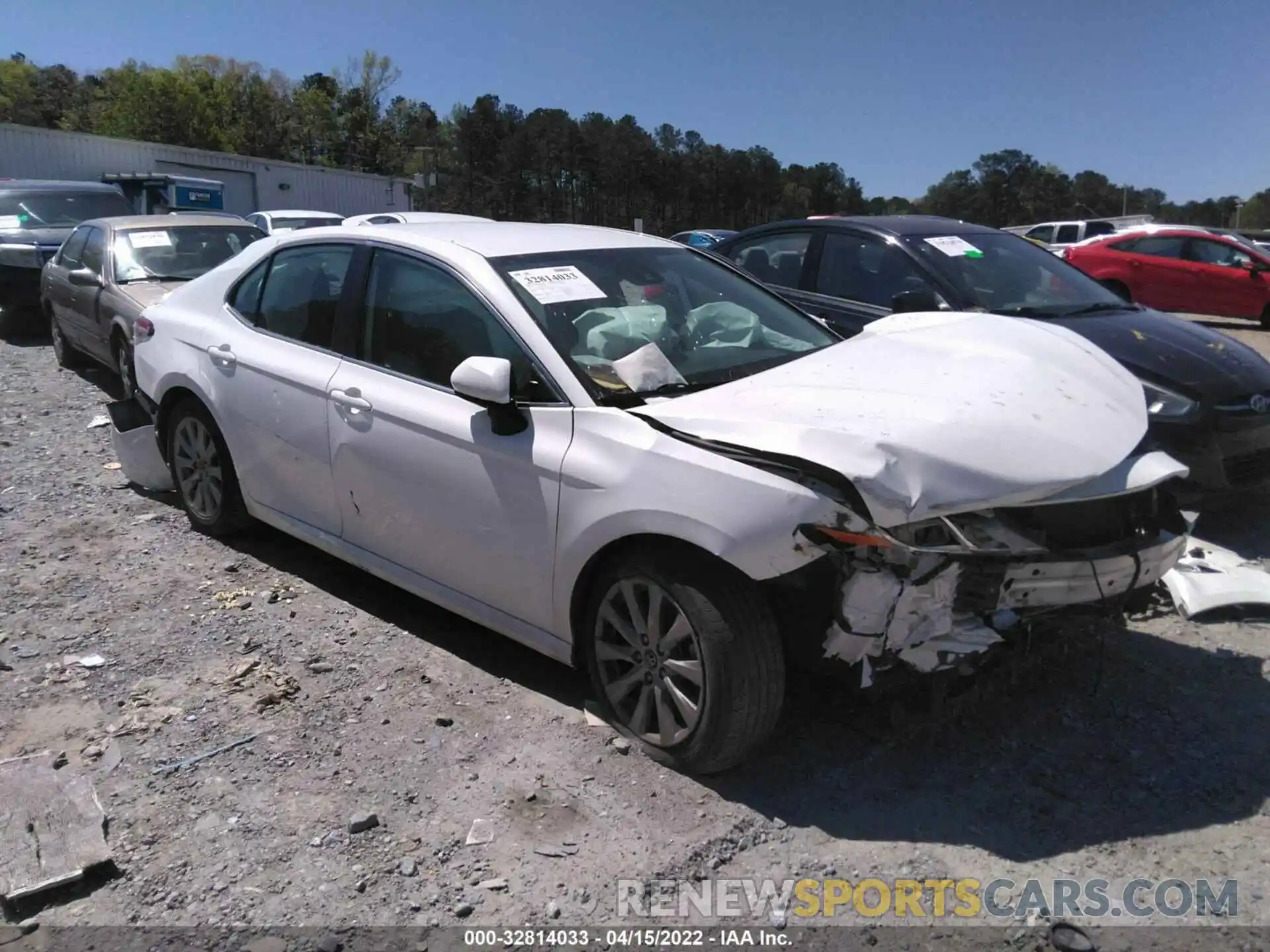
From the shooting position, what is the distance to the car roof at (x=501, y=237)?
12.7 ft

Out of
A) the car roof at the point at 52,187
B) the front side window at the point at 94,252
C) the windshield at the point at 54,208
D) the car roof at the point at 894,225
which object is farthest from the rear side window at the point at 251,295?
the car roof at the point at 52,187

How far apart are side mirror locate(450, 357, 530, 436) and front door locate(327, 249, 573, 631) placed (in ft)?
0.11

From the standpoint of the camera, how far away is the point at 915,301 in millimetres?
5453

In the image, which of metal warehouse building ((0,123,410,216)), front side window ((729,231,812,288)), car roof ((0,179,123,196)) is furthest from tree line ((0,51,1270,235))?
front side window ((729,231,812,288))

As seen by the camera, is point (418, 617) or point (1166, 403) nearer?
point (418, 617)

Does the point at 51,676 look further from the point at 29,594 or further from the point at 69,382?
the point at 69,382

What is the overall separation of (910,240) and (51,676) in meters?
5.10

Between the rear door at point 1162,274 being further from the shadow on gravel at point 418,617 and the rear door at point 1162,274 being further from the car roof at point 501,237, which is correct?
the shadow on gravel at point 418,617

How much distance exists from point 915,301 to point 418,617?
10.4 feet

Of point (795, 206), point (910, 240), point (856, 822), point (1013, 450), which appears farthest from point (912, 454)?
point (795, 206)

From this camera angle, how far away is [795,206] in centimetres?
5512

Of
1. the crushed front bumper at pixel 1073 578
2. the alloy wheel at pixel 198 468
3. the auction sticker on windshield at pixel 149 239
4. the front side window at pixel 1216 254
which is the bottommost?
the alloy wheel at pixel 198 468

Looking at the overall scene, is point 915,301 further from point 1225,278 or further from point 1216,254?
point 1216,254

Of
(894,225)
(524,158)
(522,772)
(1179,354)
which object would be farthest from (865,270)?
(524,158)
